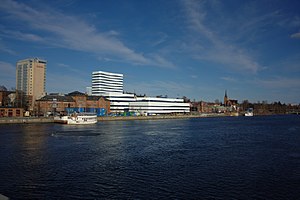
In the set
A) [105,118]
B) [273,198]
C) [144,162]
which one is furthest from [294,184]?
[105,118]

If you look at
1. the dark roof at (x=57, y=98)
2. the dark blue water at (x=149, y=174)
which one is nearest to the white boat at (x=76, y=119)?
the dark roof at (x=57, y=98)

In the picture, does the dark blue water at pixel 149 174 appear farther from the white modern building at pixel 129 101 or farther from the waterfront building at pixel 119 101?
the white modern building at pixel 129 101

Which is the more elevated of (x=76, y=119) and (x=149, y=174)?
(x=76, y=119)

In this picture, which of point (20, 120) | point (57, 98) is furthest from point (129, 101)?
point (20, 120)

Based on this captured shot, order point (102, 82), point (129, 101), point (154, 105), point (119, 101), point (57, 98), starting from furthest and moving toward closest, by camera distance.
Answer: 1. point (102, 82)
2. point (154, 105)
3. point (129, 101)
4. point (119, 101)
5. point (57, 98)

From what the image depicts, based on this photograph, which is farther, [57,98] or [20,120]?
[57,98]

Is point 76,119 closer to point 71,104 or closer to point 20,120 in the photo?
point 20,120

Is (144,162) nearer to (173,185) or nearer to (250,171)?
(173,185)

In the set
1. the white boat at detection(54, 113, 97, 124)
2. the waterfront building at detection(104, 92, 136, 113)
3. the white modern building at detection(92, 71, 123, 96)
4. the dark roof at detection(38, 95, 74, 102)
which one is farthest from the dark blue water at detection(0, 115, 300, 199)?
the white modern building at detection(92, 71, 123, 96)

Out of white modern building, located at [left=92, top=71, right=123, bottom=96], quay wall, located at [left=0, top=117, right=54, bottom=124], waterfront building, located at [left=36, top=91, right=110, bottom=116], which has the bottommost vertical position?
quay wall, located at [left=0, top=117, right=54, bottom=124]

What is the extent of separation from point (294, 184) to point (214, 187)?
596 centimetres

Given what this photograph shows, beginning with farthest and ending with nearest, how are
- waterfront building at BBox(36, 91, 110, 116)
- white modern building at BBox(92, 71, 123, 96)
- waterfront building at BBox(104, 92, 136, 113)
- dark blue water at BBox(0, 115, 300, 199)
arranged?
white modern building at BBox(92, 71, 123, 96) → waterfront building at BBox(104, 92, 136, 113) → waterfront building at BBox(36, 91, 110, 116) → dark blue water at BBox(0, 115, 300, 199)

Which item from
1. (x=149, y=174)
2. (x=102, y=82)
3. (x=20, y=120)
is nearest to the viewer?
(x=149, y=174)

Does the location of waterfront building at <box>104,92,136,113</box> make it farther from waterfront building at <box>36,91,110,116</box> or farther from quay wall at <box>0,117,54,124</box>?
quay wall at <box>0,117,54,124</box>
